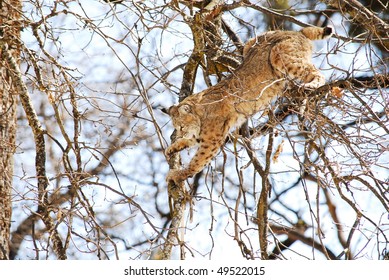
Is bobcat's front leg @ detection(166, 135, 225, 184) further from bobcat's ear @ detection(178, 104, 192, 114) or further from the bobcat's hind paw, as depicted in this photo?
bobcat's ear @ detection(178, 104, 192, 114)

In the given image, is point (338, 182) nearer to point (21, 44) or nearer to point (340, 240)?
point (21, 44)

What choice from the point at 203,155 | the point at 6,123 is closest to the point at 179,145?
the point at 203,155

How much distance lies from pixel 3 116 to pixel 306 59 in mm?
3065

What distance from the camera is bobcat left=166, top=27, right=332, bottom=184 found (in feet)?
20.2

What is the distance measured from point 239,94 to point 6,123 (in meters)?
2.39

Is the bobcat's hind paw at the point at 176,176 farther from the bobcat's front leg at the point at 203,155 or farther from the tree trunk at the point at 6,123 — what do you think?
the tree trunk at the point at 6,123

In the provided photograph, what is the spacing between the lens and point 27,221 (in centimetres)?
945

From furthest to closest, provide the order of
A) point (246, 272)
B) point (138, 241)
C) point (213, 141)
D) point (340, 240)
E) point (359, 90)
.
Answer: point (340, 240)
point (138, 241)
point (213, 141)
point (246, 272)
point (359, 90)

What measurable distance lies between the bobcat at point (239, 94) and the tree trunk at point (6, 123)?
1573 mm

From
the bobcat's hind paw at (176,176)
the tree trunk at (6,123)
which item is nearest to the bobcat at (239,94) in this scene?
the bobcat's hind paw at (176,176)

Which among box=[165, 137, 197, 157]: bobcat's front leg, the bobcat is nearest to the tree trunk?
box=[165, 137, 197, 157]: bobcat's front leg

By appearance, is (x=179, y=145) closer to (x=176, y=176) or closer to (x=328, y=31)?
(x=176, y=176)

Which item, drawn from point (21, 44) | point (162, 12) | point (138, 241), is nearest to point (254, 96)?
point (162, 12)

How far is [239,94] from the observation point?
6070 millimetres
